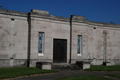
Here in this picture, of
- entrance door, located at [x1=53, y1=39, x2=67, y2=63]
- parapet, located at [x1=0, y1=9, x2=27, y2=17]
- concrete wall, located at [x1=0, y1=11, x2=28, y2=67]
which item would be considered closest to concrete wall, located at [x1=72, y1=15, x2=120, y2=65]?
entrance door, located at [x1=53, y1=39, x2=67, y2=63]

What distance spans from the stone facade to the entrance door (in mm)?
420

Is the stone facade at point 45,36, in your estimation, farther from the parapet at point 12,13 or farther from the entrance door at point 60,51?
the entrance door at point 60,51

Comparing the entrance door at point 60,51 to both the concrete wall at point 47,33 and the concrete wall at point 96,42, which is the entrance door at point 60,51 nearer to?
the concrete wall at point 47,33

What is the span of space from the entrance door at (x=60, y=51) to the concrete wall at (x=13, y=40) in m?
3.76

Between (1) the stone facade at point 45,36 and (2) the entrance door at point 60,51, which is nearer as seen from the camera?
(1) the stone facade at point 45,36

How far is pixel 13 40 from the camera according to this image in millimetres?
18156

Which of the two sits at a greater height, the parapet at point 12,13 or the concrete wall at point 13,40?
the parapet at point 12,13

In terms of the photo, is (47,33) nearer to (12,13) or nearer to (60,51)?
(60,51)

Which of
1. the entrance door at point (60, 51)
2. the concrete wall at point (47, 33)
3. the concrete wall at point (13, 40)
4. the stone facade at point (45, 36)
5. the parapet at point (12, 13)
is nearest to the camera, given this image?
the concrete wall at point (13, 40)

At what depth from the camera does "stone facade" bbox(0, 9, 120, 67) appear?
1788 centimetres

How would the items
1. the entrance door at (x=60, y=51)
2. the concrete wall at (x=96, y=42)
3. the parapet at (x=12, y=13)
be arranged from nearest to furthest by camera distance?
1. the parapet at (x=12, y=13)
2. the entrance door at (x=60, y=51)
3. the concrete wall at (x=96, y=42)

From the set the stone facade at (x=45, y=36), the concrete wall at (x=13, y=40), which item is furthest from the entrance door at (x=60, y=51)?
the concrete wall at (x=13, y=40)

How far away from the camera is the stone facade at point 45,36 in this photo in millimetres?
17875

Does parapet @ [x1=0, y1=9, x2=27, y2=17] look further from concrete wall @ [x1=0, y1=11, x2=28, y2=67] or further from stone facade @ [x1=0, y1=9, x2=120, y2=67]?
concrete wall @ [x1=0, y1=11, x2=28, y2=67]
